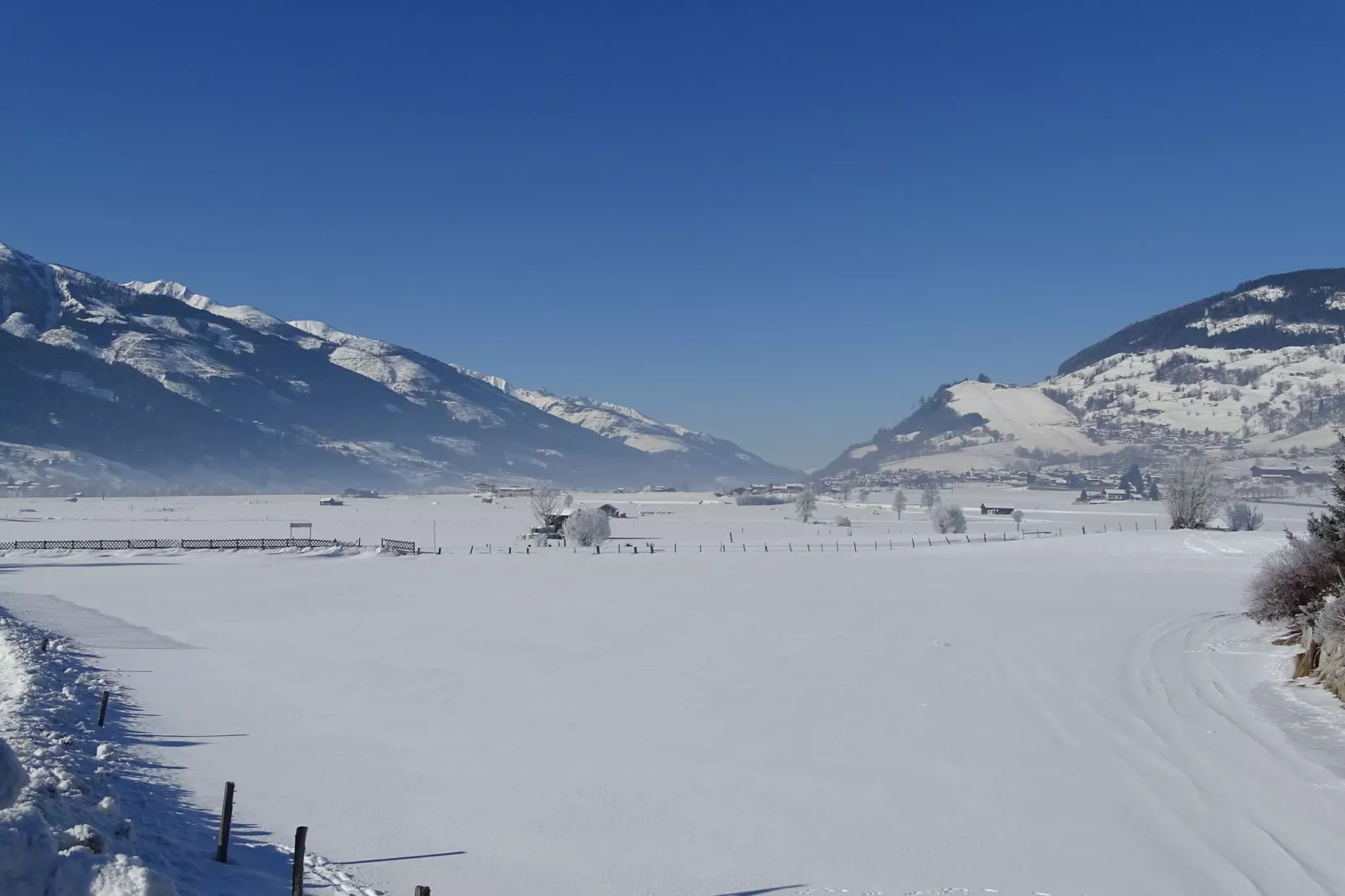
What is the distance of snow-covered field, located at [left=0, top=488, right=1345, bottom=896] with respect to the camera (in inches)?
513

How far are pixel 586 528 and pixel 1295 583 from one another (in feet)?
197

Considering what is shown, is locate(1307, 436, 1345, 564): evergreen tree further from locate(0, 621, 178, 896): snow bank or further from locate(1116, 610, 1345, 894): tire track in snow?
locate(0, 621, 178, 896): snow bank

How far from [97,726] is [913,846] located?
52.5 ft

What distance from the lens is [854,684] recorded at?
24.7m

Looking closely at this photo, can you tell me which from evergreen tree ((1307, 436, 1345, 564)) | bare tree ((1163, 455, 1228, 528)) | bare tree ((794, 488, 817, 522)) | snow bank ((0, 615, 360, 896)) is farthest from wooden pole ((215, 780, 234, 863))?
bare tree ((794, 488, 817, 522))

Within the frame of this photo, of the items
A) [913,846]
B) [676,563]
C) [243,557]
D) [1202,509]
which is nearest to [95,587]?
[243,557]

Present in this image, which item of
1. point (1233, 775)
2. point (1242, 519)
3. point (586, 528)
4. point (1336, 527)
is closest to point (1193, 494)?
point (1242, 519)

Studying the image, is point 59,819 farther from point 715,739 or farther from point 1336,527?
point 1336,527

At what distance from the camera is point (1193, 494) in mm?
85500

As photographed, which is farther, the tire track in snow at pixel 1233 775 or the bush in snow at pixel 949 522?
the bush in snow at pixel 949 522

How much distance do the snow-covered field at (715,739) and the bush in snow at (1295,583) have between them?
4.04 feet

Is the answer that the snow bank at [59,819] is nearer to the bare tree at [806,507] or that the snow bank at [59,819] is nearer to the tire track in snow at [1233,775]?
the tire track in snow at [1233,775]

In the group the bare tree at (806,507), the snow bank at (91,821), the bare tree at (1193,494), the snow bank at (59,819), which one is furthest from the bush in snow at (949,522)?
the snow bank at (59,819)

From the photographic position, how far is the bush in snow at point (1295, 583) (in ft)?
97.1
